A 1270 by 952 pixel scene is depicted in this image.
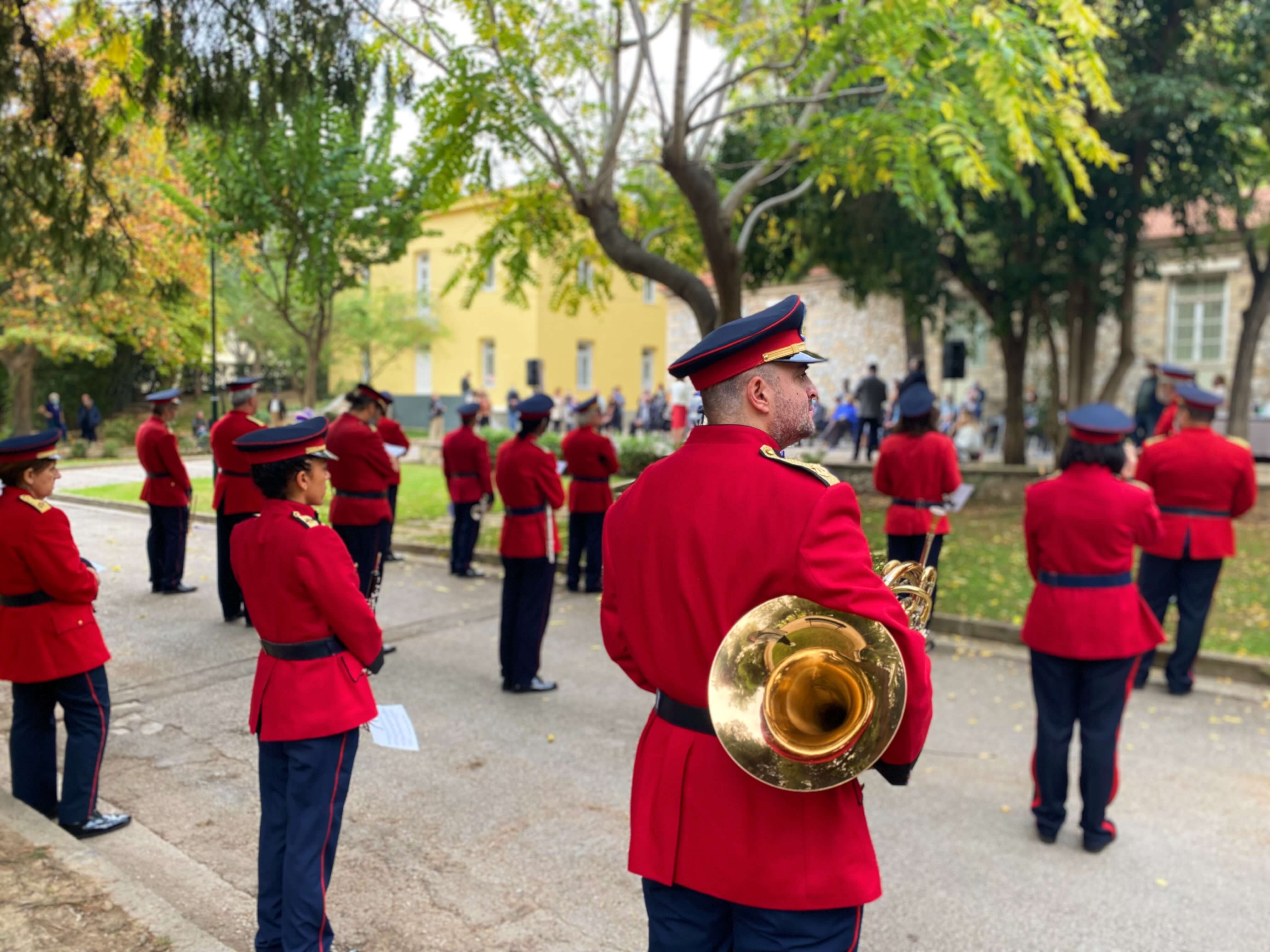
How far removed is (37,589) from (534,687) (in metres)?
3.30

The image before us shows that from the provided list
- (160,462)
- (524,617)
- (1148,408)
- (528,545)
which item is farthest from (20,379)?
(1148,408)

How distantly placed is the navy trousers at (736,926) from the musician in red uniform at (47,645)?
309 centimetres

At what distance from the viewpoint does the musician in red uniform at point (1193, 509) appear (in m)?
6.92

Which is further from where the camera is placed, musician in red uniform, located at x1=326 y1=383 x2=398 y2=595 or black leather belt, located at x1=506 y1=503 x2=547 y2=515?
musician in red uniform, located at x1=326 y1=383 x2=398 y2=595

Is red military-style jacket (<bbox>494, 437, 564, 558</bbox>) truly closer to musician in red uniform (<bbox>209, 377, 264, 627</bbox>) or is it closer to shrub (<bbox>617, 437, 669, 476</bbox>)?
musician in red uniform (<bbox>209, 377, 264, 627</bbox>)

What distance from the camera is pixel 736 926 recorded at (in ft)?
7.23

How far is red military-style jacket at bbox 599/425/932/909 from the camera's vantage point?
206cm

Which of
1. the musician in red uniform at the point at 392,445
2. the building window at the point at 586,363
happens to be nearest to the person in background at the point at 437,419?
the building window at the point at 586,363

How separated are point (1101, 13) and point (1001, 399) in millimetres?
18053

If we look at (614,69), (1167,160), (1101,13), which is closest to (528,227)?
(614,69)

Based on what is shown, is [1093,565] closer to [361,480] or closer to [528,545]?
[528,545]

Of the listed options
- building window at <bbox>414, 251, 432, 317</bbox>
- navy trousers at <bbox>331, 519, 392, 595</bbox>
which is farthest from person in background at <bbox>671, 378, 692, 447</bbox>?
navy trousers at <bbox>331, 519, 392, 595</bbox>

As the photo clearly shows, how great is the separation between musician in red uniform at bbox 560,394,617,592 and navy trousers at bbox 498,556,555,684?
2.91 metres

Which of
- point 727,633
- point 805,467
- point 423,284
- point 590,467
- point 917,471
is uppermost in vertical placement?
point 423,284
